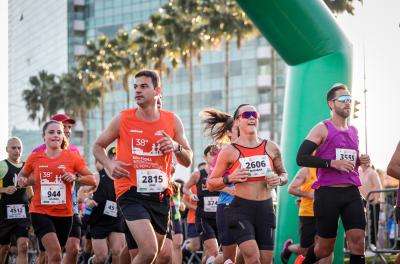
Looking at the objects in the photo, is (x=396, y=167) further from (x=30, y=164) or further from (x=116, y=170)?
(x=30, y=164)

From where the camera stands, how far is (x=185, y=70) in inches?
2793

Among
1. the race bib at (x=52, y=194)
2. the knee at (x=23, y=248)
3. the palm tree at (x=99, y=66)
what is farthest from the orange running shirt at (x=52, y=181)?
the palm tree at (x=99, y=66)

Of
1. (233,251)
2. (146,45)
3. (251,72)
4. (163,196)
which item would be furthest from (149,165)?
(251,72)

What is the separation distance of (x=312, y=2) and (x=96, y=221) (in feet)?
15.8

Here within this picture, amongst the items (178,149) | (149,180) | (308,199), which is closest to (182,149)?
(178,149)

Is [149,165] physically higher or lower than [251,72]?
lower

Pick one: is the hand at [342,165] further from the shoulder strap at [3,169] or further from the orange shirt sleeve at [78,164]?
the shoulder strap at [3,169]

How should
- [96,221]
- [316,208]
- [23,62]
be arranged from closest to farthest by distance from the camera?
1. [316,208]
2. [96,221]
3. [23,62]

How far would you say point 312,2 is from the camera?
1261cm

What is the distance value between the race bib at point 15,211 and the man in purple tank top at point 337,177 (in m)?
5.75

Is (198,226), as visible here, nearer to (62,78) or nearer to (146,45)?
(146,45)

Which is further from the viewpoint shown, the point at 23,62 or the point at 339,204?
the point at 23,62

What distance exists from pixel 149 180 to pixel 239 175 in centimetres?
96

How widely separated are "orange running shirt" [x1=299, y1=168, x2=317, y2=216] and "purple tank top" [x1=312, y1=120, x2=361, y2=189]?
2.36 meters
